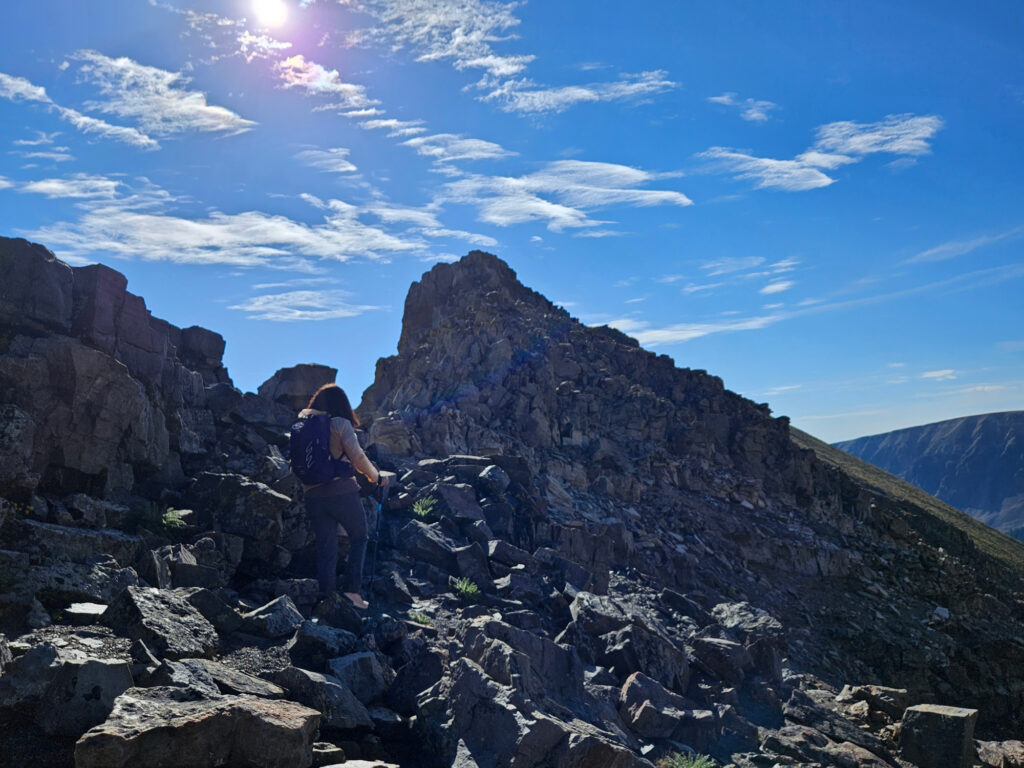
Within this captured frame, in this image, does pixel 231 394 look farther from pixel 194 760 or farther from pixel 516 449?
pixel 516 449

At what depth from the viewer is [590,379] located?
42.9 metres

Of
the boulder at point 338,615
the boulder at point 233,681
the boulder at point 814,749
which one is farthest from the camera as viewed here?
the boulder at point 814,749

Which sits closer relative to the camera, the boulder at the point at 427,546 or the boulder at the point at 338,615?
the boulder at the point at 338,615

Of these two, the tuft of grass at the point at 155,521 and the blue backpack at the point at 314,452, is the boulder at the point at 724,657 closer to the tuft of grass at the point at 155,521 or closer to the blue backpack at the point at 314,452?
the blue backpack at the point at 314,452

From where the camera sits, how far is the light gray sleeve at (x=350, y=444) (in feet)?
33.2

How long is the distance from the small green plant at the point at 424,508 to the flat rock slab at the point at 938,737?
25.5 feet

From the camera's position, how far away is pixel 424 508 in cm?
1380

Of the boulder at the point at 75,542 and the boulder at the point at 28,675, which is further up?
the boulder at the point at 75,542

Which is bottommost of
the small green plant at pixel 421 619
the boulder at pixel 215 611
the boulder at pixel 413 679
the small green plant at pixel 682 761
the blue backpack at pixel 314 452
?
the small green plant at pixel 682 761

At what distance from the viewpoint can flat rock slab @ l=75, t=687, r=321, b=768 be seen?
4.91 m

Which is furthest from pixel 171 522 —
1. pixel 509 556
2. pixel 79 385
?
pixel 509 556

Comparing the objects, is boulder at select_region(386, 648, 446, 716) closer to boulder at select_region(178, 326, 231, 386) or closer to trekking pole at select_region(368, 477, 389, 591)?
trekking pole at select_region(368, 477, 389, 591)

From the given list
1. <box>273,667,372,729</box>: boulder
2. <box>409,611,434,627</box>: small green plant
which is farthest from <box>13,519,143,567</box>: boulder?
<box>409,611,434,627</box>: small green plant

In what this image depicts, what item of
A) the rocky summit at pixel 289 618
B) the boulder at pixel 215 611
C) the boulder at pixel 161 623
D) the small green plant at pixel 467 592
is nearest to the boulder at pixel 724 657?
the rocky summit at pixel 289 618
